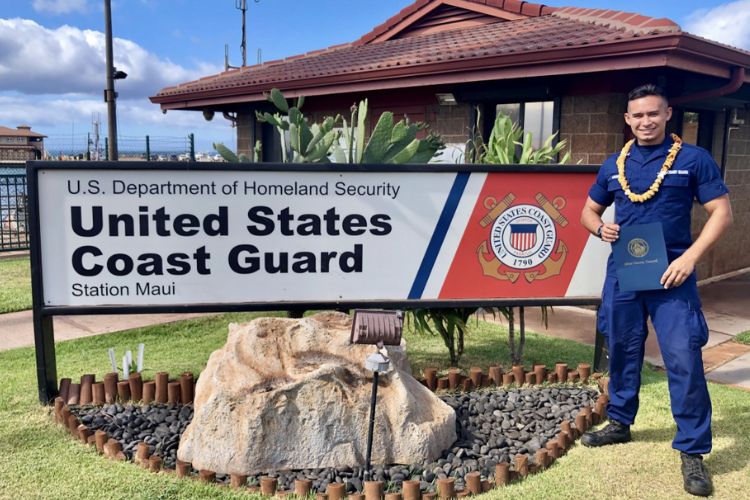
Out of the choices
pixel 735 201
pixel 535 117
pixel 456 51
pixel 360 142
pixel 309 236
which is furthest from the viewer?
pixel 735 201

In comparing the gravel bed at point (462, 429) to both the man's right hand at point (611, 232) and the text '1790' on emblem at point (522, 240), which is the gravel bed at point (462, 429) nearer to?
the text '1790' on emblem at point (522, 240)

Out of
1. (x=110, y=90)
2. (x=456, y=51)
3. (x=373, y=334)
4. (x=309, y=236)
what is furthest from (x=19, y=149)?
(x=373, y=334)

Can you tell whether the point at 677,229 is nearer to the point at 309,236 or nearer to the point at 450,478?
the point at 450,478

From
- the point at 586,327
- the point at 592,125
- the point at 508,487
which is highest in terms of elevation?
the point at 592,125

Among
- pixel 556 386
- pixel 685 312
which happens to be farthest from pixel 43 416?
pixel 685 312

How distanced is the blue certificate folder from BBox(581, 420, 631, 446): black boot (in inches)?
35.3

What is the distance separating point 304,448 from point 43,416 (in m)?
1.86

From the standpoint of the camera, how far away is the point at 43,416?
4.23 metres

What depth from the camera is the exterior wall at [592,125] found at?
7.61 metres

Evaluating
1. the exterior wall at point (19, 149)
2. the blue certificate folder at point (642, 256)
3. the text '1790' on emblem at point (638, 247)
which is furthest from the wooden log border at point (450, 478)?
the exterior wall at point (19, 149)

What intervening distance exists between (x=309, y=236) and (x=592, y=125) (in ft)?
14.7

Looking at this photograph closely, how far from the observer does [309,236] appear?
464cm

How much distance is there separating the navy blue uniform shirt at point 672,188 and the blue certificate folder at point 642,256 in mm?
76

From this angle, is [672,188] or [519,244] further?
[519,244]
